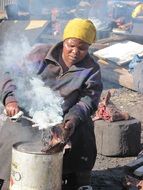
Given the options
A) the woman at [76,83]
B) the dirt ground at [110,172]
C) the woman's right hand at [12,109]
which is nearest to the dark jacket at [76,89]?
the woman at [76,83]

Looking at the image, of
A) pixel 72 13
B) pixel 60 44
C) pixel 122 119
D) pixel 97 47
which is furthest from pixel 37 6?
pixel 60 44

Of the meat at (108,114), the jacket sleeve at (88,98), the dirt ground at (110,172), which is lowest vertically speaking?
the dirt ground at (110,172)

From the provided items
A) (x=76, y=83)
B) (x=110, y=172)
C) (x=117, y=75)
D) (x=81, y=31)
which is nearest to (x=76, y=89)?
(x=76, y=83)

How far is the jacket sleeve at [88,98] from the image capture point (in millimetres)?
4043

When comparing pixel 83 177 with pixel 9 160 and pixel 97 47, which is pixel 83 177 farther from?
pixel 97 47

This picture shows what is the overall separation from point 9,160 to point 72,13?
15.9 m

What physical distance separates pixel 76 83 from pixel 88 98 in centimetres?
20

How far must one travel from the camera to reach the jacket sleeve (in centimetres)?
404

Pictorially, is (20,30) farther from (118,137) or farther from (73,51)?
(73,51)

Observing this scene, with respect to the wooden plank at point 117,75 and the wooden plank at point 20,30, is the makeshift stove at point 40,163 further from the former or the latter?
the wooden plank at point 20,30

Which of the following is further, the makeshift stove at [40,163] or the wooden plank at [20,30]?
the wooden plank at [20,30]

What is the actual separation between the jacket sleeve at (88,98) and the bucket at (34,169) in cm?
52

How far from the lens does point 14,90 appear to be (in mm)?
4117

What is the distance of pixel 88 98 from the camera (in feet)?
13.7
